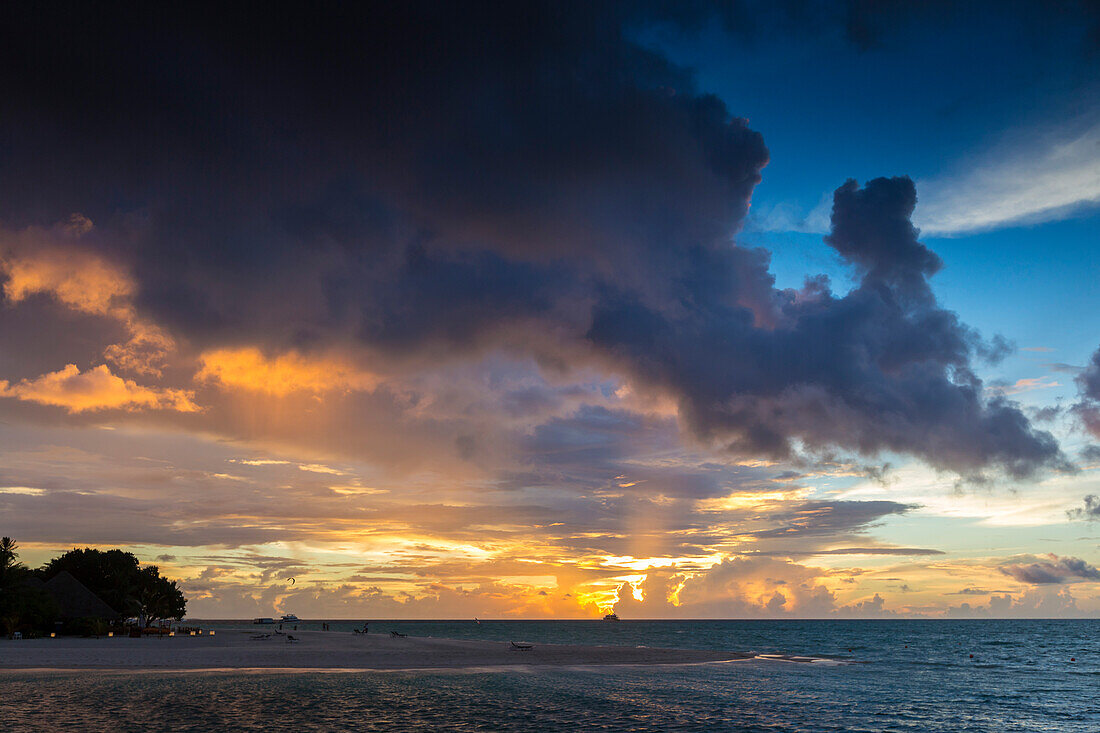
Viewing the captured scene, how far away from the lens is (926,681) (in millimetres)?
64750

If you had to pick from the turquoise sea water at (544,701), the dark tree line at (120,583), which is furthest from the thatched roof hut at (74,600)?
the turquoise sea water at (544,701)

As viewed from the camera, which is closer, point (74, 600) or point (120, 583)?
point (74, 600)

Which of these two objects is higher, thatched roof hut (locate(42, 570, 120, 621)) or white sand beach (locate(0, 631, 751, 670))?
thatched roof hut (locate(42, 570, 120, 621))

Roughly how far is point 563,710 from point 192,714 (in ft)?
64.5

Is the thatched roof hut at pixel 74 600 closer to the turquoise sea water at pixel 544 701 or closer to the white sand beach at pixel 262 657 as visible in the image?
the white sand beach at pixel 262 657

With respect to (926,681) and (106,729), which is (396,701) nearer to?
(106,729)

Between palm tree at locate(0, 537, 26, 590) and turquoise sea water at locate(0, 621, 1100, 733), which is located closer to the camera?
turquoise sea water at locate(0, 621, 1100, 733)

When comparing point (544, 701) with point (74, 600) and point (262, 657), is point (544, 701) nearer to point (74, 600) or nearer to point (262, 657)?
point (262, 657)

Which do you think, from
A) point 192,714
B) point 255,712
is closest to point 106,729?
point 192,714

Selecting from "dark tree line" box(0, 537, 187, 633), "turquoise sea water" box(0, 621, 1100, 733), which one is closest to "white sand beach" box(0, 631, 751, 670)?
"turquoise sea water" box(0, 621, 1100, 733)

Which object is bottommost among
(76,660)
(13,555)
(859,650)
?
(859,650)

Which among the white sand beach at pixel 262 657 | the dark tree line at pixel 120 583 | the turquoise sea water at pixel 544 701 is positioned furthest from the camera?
the dark tree line at pixel 120 583

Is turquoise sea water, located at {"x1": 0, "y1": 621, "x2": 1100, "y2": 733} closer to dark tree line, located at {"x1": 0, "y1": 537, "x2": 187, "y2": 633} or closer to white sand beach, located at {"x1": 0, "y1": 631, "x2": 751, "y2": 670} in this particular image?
white sand beach, located at {"x1": 0, "y1": 631, "x2": 751, "y2": 670}

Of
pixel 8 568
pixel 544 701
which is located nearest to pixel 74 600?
pixel 8 568
